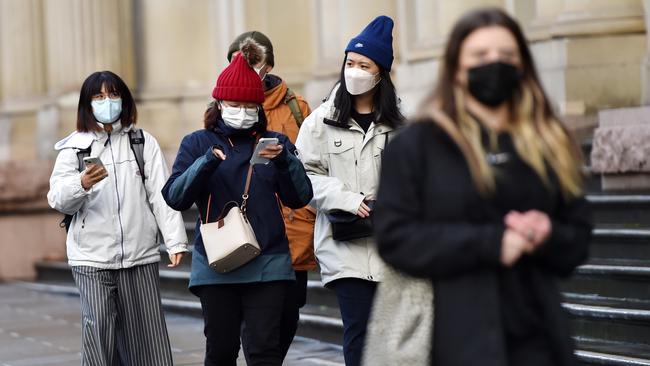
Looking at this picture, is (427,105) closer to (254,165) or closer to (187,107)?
(254,165)

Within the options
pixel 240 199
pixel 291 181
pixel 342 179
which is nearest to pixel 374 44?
pixel 342 179

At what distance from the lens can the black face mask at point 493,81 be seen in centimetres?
351

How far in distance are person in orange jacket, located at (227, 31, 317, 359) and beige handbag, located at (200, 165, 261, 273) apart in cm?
73

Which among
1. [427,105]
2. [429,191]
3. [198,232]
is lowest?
[198,232]

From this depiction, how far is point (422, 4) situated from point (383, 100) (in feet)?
17.1

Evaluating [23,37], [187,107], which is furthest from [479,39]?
[23,37]

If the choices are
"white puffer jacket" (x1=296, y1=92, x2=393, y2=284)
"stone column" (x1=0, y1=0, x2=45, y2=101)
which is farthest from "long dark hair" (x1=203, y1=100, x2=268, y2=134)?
"stone column" (x1=0, y1=0, x2=45, y2=101)

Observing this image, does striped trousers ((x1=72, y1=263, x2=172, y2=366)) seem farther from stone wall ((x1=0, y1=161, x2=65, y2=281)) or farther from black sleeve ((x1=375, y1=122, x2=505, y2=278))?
stone wall ((x1=0, y1=161, x2=65, y2=281))

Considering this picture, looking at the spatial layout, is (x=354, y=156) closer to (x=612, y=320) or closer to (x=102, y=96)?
(x=102, y=96)

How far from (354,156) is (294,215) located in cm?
101

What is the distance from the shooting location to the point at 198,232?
6.21 m

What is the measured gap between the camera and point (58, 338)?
400 inches

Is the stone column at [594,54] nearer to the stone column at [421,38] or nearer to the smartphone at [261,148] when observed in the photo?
the stone column at [421,38]

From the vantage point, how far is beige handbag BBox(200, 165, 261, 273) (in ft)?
19.3
